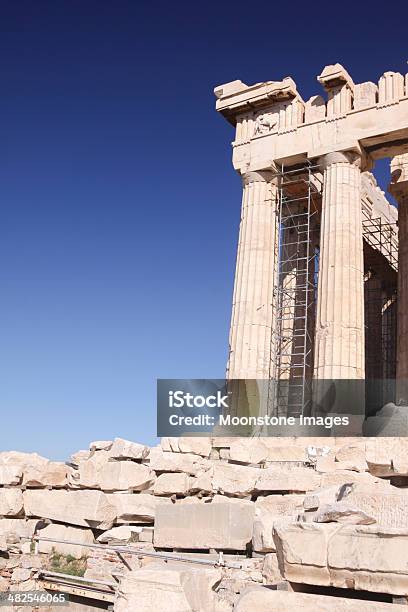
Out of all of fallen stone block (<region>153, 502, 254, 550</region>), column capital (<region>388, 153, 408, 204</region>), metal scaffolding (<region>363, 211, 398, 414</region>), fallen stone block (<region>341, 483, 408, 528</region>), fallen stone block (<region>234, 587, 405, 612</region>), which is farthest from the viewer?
metal scaffolding (<region>363, 211, 398, 414</region>)

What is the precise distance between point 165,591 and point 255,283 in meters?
16.2

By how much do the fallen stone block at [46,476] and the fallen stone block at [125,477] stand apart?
0.98m

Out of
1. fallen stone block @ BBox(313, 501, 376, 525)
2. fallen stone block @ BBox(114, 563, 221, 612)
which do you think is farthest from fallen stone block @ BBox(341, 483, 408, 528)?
fallen stone block @ BBox(114, 563, 221, 612)

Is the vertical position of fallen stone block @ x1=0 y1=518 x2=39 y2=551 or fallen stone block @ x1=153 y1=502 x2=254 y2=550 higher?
fallen stone block @ x1=153 y1=502 x2=254 y2=550

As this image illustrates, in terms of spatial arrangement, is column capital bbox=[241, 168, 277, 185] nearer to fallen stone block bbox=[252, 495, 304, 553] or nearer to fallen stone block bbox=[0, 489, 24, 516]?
fallen stone block bbox=[0, 489, 24, 516]

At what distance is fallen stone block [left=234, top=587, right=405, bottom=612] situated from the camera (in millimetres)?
4500

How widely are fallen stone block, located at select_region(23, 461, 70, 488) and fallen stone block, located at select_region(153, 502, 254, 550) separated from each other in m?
2.48

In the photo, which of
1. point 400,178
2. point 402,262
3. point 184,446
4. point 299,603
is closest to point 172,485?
point 184,446

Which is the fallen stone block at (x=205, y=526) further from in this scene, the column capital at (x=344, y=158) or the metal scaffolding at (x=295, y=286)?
the column capital at (x=344, y=158)

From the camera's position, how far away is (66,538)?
9898mm

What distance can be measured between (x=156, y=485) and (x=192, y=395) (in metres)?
7.78

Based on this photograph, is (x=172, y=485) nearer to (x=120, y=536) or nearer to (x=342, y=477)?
(x=120, y=536)

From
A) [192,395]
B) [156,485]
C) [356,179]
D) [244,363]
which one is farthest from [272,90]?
[156,485]

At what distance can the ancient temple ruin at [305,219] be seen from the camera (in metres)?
20.0
